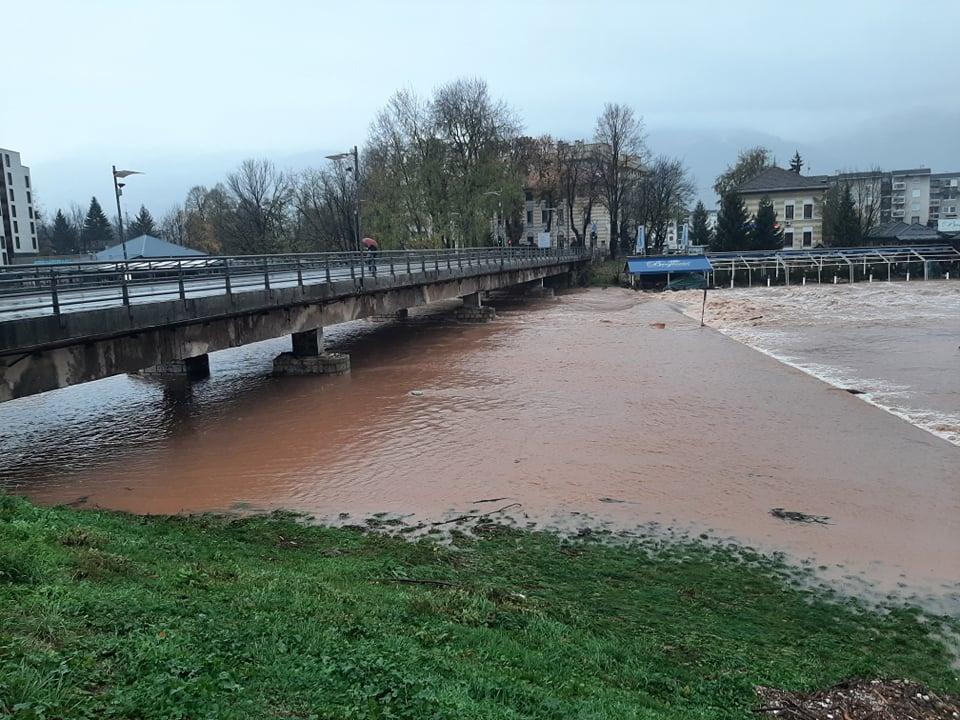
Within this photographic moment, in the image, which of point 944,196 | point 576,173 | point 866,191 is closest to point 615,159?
point 576,173

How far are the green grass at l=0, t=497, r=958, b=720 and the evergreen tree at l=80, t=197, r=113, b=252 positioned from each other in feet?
412

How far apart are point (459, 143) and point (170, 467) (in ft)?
181

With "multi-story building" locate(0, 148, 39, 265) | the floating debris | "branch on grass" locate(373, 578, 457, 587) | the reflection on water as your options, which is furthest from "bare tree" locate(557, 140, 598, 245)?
"branch on grass" locate(373, 578, 457, 587)

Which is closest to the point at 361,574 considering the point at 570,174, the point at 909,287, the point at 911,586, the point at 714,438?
the point at 911,586

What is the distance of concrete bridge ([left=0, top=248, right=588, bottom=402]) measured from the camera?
13.8 metres

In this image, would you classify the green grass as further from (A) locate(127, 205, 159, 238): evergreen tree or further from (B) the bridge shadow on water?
(A) locate(127, 205, 159, 238): evergreen tree

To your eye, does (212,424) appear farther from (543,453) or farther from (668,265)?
(668,265)

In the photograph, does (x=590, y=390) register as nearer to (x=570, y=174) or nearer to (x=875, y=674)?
(x=875, y=674)

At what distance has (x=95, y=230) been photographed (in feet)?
395

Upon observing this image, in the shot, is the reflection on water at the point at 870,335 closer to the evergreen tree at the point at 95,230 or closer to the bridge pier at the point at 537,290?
the bridge pier at the point at 537,290

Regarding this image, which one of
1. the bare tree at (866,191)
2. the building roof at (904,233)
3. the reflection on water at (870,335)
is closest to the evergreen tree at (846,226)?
the building roof at (904,233)

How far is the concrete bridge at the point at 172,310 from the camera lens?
13820 millimetres

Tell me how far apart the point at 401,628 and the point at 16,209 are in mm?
113499

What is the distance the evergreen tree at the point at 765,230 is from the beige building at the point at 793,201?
733 cm
